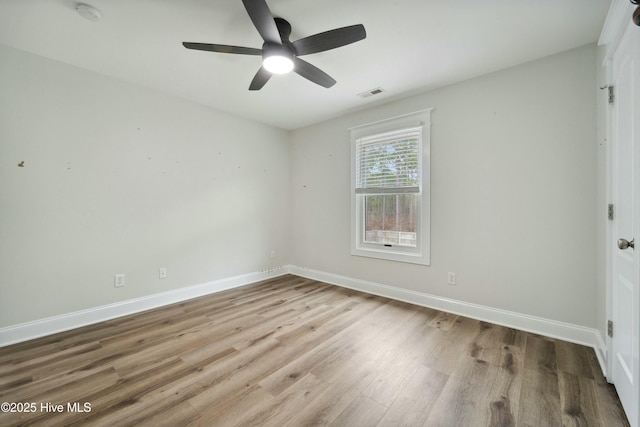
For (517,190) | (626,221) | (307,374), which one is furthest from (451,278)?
(307,374)

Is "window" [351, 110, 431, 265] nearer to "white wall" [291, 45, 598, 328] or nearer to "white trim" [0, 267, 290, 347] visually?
"white wall" [291, 45, 598, 328]

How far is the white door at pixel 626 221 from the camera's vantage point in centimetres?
128

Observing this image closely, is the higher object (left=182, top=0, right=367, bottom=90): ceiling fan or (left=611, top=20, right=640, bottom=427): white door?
(left=182, top=0, right=367, bottom=90): ceiling fan

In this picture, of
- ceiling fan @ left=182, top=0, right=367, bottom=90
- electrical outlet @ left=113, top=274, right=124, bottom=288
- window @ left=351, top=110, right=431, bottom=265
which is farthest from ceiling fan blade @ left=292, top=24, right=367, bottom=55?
electrical outlet @ left=113, top=274, right=124, bottom=288

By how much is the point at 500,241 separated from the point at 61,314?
439 cm

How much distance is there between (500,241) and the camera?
8.40ft

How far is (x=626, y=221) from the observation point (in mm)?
1476

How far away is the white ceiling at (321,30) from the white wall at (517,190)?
271 millimetres

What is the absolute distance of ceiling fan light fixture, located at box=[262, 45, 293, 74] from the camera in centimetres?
184

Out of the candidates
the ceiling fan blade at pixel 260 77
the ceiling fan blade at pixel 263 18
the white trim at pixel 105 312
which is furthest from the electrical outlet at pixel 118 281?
→ the ceiling fan blade at pixel 263 18

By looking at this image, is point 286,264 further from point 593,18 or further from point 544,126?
point 593,18

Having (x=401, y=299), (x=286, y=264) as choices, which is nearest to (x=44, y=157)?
(x=286, y=264)

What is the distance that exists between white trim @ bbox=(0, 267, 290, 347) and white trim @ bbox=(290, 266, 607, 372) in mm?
1859

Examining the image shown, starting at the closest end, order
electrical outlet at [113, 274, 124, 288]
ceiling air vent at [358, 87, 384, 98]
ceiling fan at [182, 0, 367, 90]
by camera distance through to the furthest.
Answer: ceiling fan at [182, 0, 367, 90] < electrical outlet at [113, 274, 124, 288] < ceiling air vent at [358, 87, 384, 98]
